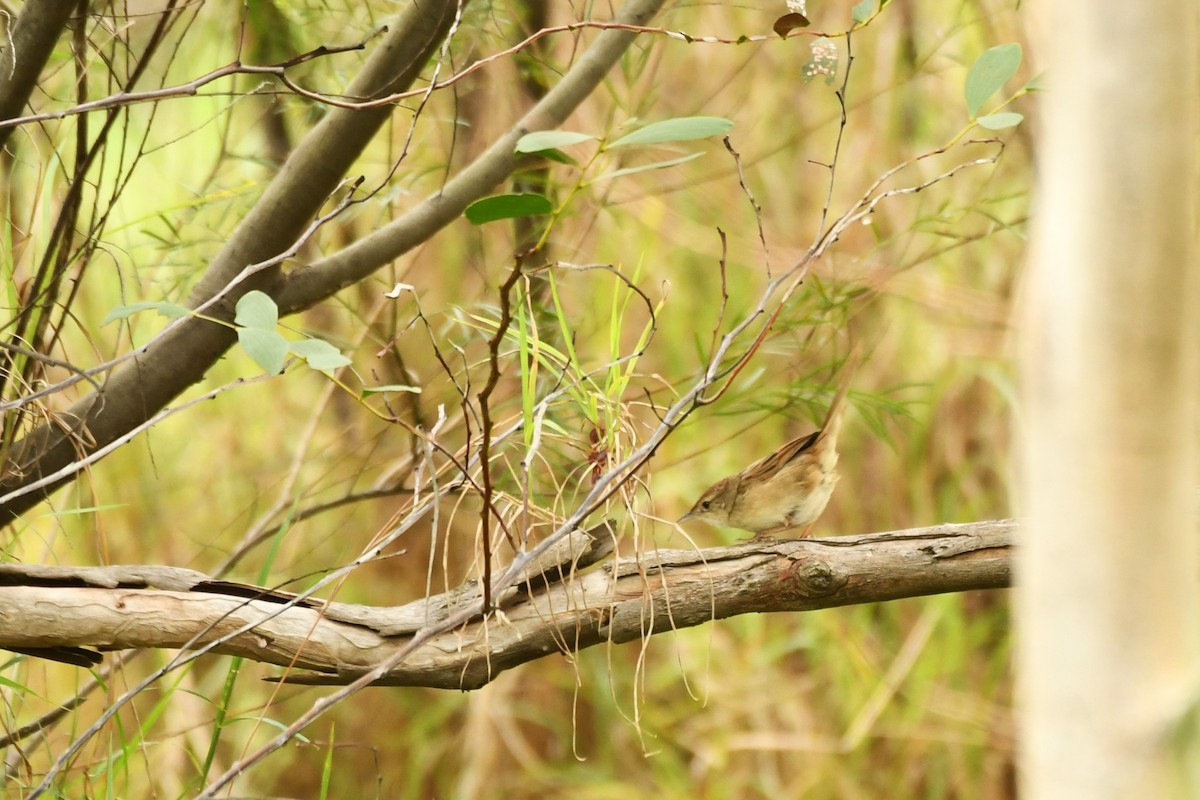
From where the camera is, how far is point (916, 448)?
7.29 ft

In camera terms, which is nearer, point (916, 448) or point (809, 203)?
point (916, 448)

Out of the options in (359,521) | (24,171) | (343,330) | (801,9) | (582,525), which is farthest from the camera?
(359,521)

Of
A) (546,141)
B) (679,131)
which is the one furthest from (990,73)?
(546,141)

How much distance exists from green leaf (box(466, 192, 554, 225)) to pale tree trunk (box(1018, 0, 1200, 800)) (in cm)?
44

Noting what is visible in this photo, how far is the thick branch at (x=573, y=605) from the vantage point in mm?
882

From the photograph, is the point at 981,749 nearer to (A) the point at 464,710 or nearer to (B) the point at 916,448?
(B) the point at 916,448

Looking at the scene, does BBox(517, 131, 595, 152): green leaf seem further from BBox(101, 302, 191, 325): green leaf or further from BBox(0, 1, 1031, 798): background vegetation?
BBox(0, 1, 1031, 798): background vegetation

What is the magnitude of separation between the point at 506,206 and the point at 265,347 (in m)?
0.23

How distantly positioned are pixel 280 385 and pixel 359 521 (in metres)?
0.39

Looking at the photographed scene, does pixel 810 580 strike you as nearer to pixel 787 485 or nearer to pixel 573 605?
pixel 573 605

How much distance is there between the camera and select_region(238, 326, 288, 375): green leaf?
2.19ft

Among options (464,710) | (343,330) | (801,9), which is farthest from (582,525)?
(464,710)

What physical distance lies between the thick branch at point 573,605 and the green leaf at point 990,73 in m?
0.38

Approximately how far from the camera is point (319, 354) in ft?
2.34
